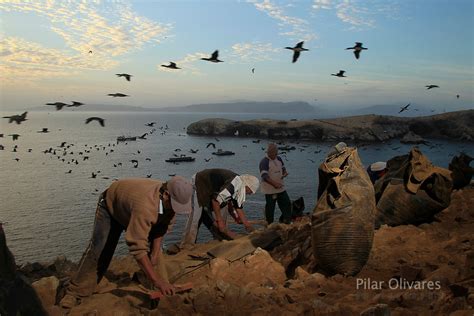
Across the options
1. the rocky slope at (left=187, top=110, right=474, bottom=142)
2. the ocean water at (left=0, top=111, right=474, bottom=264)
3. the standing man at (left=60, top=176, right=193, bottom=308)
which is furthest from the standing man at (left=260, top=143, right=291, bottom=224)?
the rocky slope at (left=187, top=110, right=474, bottom=142)

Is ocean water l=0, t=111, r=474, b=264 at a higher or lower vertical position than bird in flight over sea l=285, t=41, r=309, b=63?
lower

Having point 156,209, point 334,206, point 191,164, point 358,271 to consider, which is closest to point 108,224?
→ point 156,209

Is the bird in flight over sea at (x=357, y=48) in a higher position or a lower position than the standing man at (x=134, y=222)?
higher

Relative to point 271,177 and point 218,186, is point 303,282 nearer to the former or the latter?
point 218,186

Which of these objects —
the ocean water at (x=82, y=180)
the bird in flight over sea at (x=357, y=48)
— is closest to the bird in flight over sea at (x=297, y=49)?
the bird in flight over sea at (x=357, y=48)

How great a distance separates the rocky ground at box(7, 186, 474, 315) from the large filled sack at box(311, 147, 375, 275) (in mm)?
243

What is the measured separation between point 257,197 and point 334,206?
90.8ft

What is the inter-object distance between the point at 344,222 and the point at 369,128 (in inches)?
3178

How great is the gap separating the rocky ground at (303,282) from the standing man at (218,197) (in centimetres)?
69

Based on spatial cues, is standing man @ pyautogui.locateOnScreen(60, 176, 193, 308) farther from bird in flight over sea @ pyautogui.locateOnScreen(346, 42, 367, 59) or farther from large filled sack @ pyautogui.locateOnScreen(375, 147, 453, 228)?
bird in flight over sea @ pyautogui.locateOnScreen(346, 42, 367, 59)

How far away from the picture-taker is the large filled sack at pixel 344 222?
5285mm

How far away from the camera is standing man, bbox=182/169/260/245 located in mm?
7480

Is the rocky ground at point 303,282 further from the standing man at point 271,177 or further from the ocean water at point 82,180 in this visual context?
the ocean water at point 82,180

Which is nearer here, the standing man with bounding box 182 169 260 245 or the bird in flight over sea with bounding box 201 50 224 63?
the standing man with bounding box 182 169 260 245
